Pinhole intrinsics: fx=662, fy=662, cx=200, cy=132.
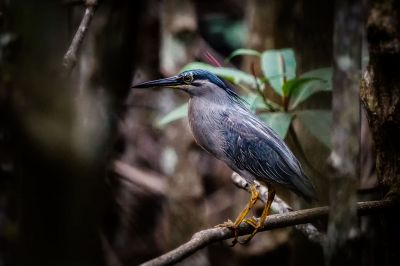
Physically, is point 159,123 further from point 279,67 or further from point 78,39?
point 78,39

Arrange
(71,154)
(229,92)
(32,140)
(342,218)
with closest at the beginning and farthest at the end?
(342,218), (229,92), (32,140), (71,154)

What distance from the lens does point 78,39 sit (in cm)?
204

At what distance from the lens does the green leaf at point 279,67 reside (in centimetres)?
278

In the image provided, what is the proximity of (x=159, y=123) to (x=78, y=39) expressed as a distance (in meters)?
0.98

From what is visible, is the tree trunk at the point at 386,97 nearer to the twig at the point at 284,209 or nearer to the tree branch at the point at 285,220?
the tree branch at the point at 285,220

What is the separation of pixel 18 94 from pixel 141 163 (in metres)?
2.37

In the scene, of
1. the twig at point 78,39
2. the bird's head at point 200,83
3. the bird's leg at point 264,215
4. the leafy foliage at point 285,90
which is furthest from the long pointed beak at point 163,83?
the bird's leg at point 264,215

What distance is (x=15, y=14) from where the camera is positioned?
3.12m

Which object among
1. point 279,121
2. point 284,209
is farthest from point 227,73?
point 284,209

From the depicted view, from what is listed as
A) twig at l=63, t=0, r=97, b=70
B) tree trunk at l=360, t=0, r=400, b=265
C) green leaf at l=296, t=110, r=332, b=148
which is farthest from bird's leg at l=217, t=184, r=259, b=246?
twig at l=63, t=0, r=97, b=70

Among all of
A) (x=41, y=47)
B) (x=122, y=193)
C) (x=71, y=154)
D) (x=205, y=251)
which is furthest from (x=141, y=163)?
(x=41, y=47)

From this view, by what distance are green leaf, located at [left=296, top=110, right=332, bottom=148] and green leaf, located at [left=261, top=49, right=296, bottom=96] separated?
0.16 m

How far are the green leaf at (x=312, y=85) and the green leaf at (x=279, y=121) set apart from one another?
0.34 feet

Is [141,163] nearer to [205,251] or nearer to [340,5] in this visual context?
[205,251]
